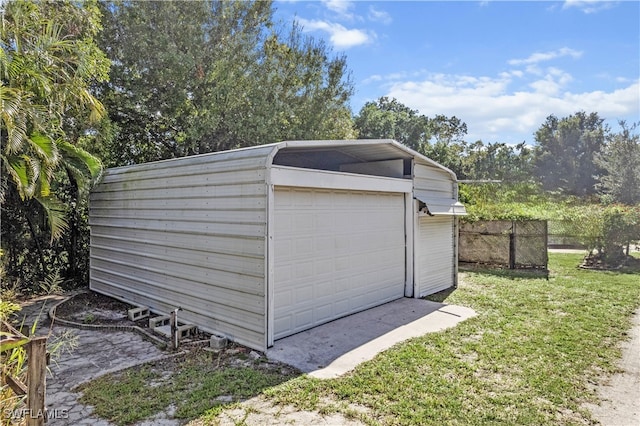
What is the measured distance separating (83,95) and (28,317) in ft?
13.0

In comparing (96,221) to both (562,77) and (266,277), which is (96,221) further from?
(562,77)

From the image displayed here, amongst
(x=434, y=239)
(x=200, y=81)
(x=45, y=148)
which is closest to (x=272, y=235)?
(x=45, y=148)

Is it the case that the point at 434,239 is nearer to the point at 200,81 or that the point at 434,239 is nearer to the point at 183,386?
the point at 183,386

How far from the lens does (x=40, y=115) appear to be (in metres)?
5.77

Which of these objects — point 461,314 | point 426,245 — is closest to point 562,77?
point 426,245

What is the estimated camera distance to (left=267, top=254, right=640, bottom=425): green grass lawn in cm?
352

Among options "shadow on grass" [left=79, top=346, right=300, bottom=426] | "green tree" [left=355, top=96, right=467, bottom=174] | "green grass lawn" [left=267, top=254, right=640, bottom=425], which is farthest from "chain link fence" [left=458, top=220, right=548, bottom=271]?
"green tree" [left=355, top=96, right=467, bottom=174]

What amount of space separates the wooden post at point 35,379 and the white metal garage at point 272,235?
251 centimetres

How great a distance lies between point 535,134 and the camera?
1646 inches

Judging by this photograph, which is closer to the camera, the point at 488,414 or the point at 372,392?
the point at 488,414

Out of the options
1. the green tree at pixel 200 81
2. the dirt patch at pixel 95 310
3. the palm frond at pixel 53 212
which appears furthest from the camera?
the green tree at pixel 200 81

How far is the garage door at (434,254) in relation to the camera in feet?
27.0

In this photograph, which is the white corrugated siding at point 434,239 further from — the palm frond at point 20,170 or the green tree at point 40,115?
the palm frond at point 20,170

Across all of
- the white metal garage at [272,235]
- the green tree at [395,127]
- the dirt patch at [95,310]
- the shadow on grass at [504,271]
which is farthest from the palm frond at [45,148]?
the green tree at [395,127]
